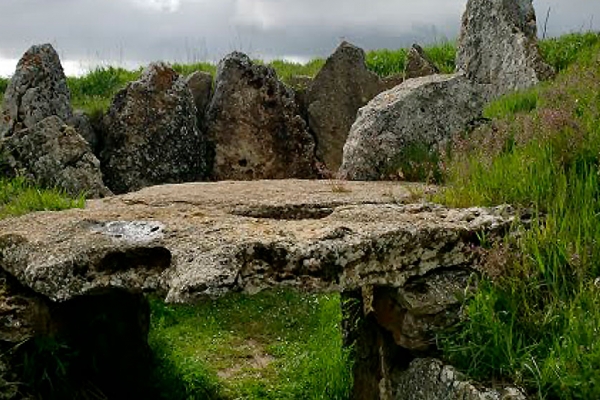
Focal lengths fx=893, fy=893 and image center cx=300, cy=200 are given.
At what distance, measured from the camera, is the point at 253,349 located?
9445 millimetres

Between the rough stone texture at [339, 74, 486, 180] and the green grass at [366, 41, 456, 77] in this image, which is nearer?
the rough stone texture at [339, 74, 486, 180]

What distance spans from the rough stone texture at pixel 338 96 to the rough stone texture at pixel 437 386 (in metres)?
7.66

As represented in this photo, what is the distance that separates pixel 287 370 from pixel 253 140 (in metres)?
4.77

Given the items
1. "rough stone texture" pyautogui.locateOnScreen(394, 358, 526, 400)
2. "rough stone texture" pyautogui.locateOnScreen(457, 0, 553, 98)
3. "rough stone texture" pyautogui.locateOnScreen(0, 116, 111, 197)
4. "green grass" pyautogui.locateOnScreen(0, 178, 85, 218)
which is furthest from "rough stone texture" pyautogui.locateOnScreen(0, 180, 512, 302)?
"rough stone texture" pyautogui.locateOnScreen(457, 0, 553, 98)

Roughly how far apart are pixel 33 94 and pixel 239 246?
26.7 ft

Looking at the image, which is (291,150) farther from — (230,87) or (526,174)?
(526,174)

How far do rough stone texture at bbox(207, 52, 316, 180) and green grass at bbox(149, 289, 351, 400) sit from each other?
220cm

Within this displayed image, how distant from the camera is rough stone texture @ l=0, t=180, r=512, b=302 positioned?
5.23m

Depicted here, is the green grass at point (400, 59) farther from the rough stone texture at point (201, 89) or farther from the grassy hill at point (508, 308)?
the grassy hill at point (508, 308)

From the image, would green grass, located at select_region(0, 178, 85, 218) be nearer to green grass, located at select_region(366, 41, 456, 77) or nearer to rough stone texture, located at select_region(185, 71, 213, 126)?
rough stone texture, located at select_region(185, 71, 213, 126)

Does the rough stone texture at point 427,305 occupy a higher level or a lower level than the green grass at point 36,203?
lower

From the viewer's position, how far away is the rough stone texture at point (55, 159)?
1053 centimetres

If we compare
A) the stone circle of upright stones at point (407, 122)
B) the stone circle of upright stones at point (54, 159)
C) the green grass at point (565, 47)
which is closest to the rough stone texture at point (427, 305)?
the stone circle of upright stones at point (407, 122)

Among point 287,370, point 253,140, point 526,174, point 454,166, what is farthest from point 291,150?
point 526,174
